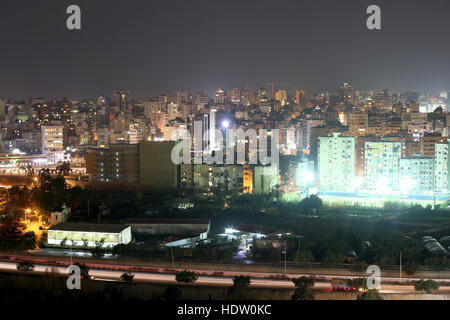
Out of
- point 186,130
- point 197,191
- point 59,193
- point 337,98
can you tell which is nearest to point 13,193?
point 59,193

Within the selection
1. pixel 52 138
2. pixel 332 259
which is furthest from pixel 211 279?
pixel 52 138

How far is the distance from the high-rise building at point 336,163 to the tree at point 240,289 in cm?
576

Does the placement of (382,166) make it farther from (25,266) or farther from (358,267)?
(25,266)

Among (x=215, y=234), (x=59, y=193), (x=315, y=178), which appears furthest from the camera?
(x=315, y=178)

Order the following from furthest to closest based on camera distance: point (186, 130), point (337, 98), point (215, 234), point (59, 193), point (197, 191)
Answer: point (337, 98) < point (186, 130) < point (197, 191) < point (59, 193) < point (215, 234)

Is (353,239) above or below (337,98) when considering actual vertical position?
below

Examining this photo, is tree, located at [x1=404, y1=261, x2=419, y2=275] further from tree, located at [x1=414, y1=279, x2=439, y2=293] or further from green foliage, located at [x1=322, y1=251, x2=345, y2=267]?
green foliage, located at [x1=322, y1=251, x2=345, y2=267]

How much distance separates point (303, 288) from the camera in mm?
5051

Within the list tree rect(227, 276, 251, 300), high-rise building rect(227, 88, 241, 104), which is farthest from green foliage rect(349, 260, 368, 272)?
high-rise building rect(227, 88, 241, 104)

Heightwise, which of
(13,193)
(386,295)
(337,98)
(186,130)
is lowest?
(386,295)

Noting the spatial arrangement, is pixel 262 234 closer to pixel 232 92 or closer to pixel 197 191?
pixel 197 191

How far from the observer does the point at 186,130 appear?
1614 cm

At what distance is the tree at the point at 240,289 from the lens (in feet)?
16.6

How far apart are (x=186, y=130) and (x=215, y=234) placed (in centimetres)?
894
